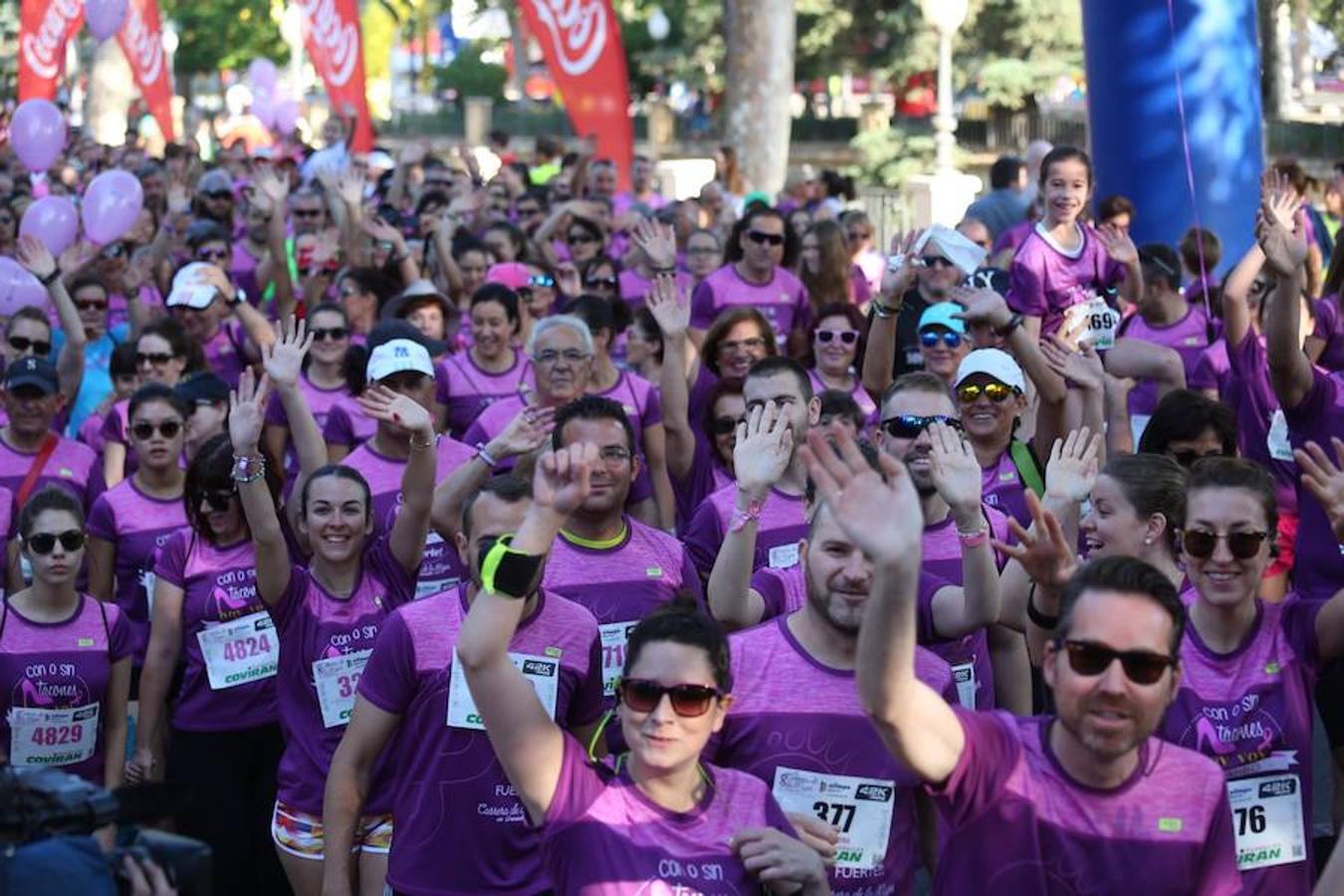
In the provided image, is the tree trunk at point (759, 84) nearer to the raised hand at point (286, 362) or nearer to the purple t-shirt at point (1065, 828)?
the raised hand at point (286, 362)

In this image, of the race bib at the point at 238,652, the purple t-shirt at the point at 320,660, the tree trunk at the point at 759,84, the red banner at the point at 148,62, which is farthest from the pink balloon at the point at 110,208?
the tree trunk at the point at 759,84

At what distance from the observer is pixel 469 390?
9.63 metres

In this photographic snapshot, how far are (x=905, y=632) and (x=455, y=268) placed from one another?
9.46m

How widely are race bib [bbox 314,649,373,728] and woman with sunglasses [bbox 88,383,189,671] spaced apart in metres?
1.60

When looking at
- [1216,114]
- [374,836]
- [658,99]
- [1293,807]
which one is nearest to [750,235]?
[1216,114]

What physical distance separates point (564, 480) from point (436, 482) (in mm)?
3068

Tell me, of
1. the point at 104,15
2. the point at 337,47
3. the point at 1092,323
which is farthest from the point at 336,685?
the point at 337,47

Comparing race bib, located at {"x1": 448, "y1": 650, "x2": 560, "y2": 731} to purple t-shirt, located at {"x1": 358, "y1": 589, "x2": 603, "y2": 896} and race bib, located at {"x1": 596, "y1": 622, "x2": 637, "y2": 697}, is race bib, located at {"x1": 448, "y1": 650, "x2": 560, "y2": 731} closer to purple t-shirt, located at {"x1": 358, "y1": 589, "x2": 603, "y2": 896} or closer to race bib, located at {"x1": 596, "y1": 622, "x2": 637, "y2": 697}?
purple t-shirt, located at {"x1": 358, "y1": 589, "x2": 603, "y2": 896}

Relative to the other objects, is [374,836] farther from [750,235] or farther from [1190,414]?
[750,235]

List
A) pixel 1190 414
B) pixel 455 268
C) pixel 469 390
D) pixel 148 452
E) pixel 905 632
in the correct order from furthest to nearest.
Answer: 1. pixel 455 268
2. pixel 469 390
3. pixel 148 452
4. pixel 1190 414
5. pixel 905 632

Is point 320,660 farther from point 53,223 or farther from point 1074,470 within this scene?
point 53,223

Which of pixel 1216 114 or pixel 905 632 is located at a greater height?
pixel 1216 114

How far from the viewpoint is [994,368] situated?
286 inches

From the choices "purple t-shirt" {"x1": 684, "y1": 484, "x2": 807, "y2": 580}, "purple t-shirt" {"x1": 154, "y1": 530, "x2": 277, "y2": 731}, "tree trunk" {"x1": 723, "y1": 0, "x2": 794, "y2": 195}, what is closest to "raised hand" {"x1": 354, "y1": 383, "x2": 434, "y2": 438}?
"purple t-shirt" {"x1": 154, "y1": 530, "x2": 277, "y2": 731}
